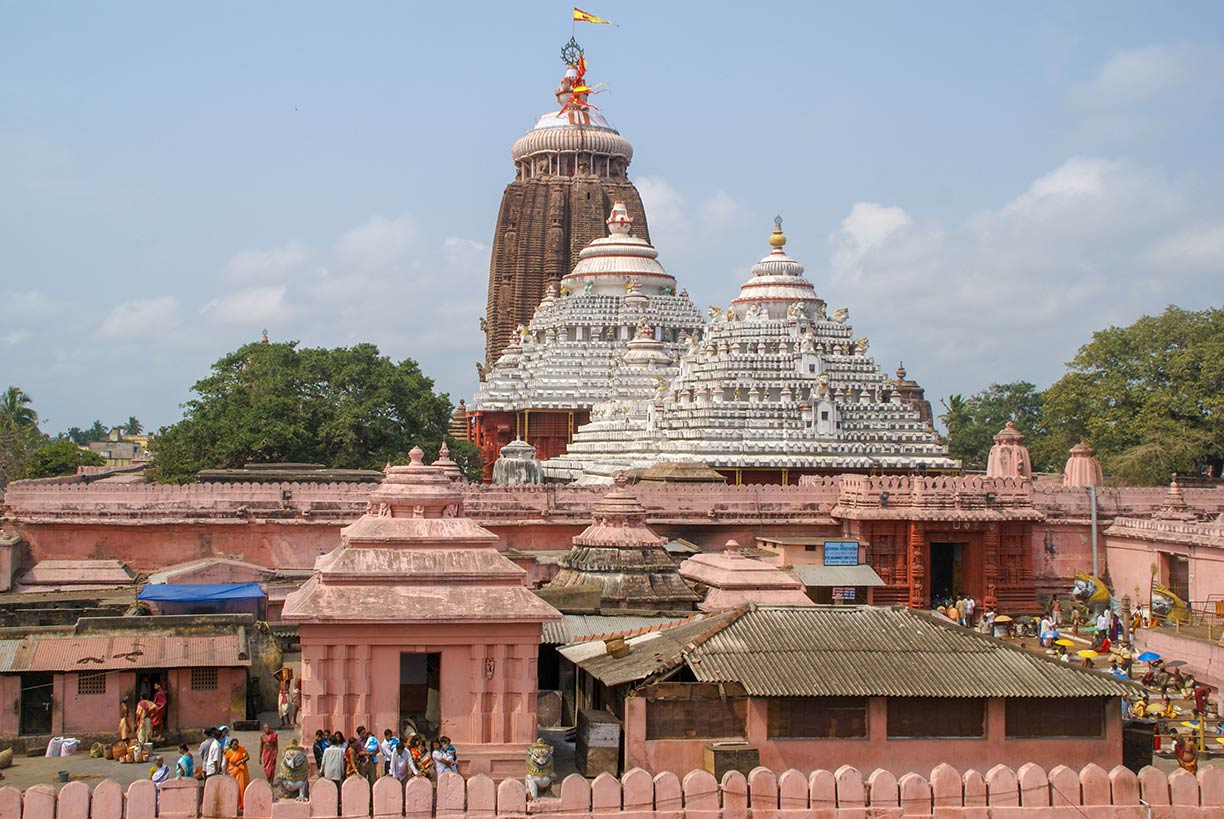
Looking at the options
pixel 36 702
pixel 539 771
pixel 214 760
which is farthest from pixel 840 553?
pixel 214 760

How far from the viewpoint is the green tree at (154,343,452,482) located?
175ft

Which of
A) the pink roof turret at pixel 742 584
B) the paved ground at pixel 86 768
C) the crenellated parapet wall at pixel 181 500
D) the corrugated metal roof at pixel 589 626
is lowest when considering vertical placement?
the paved ground at pixel 86 768

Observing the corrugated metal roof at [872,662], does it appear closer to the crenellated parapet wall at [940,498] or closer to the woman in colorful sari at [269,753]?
the woman in colorful sari at [269,753]

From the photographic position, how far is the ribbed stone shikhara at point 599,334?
2544 inches

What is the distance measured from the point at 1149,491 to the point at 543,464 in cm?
2243

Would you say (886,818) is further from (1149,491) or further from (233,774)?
(1149,491)

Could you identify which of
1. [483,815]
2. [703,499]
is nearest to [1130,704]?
[483,815]

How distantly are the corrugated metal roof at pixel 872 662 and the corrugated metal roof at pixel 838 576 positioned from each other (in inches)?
619

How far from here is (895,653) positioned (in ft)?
65.3

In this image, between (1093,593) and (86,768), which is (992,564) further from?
(86,768)

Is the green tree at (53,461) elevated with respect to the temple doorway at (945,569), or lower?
elevated

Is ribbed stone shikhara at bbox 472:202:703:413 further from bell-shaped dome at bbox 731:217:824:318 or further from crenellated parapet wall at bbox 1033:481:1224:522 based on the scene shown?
crenellated parapet wall at bbox 1033:481:1224:522

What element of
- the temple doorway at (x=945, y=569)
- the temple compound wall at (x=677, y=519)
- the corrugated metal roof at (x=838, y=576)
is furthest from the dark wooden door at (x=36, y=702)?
the temple doorway at (x=945, y=569)

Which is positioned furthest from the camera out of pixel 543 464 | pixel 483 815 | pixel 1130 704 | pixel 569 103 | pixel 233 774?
pixel 569 103
